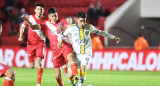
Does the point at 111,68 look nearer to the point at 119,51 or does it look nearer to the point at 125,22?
the point at 119,51

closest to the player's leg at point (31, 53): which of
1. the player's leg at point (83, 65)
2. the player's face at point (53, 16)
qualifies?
the player's face at point (53, 16)

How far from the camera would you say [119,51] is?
70.5 feet

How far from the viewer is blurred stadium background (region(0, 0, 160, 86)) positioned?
20.8 meters

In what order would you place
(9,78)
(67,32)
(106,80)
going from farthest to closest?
(106,80)
(67,32)
(9,78)

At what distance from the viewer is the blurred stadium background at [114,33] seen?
821 inches

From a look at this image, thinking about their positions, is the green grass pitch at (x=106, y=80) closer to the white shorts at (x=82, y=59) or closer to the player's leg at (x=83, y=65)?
the white shorts at (x=82, y=59)

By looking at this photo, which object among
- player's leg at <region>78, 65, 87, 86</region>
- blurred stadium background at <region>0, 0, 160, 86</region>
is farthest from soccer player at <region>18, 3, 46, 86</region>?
blurred stadium background at <region>0, 0, 160, 86</region>

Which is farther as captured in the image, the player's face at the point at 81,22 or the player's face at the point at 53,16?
the player's face at the point at 53,16

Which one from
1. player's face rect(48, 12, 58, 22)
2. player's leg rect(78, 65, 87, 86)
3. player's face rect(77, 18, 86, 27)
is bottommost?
player's leg rect(78, 65, 87, 86)

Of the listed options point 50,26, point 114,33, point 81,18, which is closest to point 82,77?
point 81,18

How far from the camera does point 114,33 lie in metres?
25.0

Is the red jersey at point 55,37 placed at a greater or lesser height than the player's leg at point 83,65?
greater

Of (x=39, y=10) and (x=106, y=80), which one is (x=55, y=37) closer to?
(x=39, y=10)

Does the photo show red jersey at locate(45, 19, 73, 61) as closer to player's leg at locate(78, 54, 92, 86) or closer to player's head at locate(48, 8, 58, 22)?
player's head at locate(48, 8, 58, 22)
